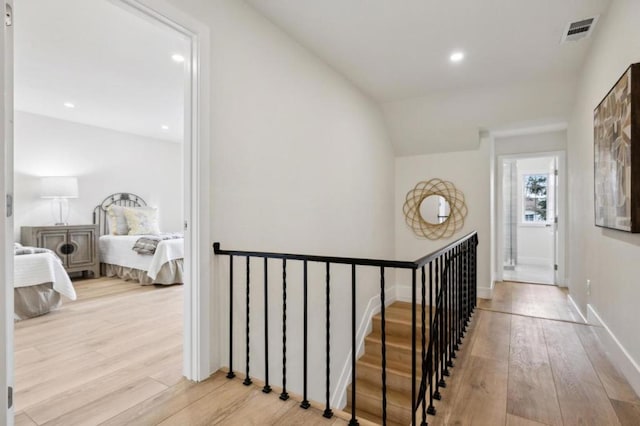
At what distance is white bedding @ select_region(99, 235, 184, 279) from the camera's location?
443cm

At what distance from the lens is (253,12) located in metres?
2.29

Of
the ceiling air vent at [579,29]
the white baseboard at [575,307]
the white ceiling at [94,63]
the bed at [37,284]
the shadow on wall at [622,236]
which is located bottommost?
the white baseboard at [575,307]

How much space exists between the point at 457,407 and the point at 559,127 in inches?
172

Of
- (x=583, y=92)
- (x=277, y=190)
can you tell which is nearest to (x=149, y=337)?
(x=277, y=190)

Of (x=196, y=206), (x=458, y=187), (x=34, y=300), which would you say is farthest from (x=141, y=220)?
(x=458, y=187)

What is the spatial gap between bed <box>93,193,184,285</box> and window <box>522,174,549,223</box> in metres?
6.81

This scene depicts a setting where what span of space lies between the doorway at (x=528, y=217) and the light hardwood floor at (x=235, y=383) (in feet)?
12.6

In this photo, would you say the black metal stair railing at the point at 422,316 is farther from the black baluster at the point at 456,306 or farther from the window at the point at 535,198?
the window at the point at 535,198

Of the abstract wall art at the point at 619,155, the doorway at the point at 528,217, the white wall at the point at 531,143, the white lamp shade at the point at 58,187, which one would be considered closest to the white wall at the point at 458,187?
the white wall at the point at 531,143

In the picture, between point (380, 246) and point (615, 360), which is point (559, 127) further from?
point (615, 360)

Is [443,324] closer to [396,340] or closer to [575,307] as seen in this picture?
[396,340]

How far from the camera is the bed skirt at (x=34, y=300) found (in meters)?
3.12

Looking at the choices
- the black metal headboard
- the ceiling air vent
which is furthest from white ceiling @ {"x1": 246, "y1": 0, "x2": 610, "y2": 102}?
the black metal headboard

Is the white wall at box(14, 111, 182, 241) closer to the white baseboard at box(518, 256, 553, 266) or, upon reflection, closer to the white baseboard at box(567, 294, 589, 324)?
the white baseboard at box(567, 294, 589, 324)
